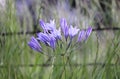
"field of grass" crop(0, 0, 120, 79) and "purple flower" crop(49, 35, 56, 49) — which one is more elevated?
"purple flower" crop(49, 35, 56, 49)

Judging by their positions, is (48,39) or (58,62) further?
(58,62)

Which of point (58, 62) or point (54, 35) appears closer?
point (54, 35)

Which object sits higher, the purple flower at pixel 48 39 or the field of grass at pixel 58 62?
the purple flower at pixel 48 39

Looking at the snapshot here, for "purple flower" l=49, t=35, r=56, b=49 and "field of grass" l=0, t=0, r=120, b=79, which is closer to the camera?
"purple flower" l=49, t=35, r=56, b=49

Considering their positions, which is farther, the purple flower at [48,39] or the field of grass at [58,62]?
the field of grass at [58,62]

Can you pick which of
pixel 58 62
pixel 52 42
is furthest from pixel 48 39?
pixel 58 62

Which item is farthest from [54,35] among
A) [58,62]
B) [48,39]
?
[58,62]

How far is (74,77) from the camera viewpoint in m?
1.40

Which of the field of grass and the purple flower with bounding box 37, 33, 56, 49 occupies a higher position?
the purple flower with bounding box 37, 33, 56, 49

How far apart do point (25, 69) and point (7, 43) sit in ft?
0.62

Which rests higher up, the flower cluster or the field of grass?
the flower cluster

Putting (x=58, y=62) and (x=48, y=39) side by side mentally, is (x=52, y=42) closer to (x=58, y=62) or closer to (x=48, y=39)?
(x=48, y=39)

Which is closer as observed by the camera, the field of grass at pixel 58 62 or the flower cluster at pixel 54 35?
the flower cluster at pixel 54 35

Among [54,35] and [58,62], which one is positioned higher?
[54,35]
